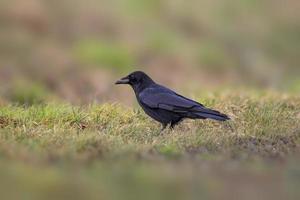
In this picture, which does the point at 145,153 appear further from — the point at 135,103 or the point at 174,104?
the point at 135,103

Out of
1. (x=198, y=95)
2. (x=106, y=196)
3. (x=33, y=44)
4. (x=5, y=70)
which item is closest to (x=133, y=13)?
(x=33, y=44)

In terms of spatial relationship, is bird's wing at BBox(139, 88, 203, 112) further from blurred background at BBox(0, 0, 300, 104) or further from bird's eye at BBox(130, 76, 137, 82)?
blurred background at BBox(0, 0, 300, 104)

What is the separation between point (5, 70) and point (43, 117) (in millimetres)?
7250

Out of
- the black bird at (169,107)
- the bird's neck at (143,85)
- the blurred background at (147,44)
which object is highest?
the blurred background at (147,44)

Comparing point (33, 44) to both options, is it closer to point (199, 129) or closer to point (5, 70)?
point (5, 70)

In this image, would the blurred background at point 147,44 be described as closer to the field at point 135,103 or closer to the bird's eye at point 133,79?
the field at point 135,103

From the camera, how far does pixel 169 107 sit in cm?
1075

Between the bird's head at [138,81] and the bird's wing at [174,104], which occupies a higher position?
the bird's head at [138,81]

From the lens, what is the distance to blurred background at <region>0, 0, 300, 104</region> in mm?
17969

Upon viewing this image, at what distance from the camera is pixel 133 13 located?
2108 cm

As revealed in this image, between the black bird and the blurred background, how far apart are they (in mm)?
5042

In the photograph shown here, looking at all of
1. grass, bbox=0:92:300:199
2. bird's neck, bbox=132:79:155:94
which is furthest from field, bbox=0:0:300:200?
bird's neck, bbox=132:79:155:94

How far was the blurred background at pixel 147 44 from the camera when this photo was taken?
1797 centimetres

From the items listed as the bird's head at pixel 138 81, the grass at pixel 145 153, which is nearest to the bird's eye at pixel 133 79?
the bird's head at pixel 138 81
